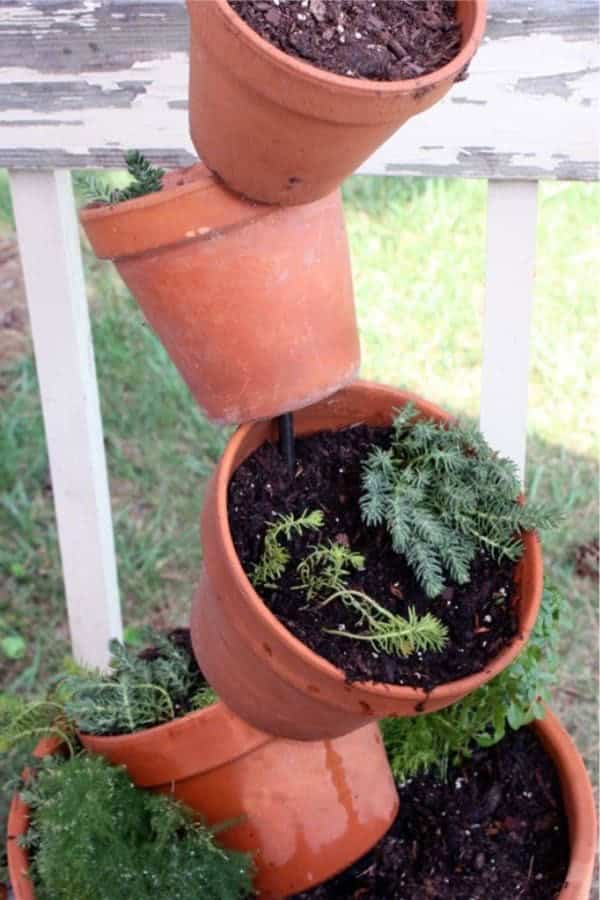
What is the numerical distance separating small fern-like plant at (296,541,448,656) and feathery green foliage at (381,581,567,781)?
0.95ft

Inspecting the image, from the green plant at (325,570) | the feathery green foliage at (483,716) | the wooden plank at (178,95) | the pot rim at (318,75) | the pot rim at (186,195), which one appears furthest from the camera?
the feathery green foliage at (483,716)

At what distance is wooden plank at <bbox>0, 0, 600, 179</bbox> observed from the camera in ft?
4.77

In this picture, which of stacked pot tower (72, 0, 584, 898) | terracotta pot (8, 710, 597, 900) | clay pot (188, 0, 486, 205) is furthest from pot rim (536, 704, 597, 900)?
clay pot (188, 0, 486, 205)

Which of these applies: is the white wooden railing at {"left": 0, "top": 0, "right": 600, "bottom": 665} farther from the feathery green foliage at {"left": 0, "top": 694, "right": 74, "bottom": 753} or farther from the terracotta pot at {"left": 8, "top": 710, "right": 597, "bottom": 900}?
the feathery green foliage at {"left": 0, "top": 694, "right": 74, "bottom": 753}

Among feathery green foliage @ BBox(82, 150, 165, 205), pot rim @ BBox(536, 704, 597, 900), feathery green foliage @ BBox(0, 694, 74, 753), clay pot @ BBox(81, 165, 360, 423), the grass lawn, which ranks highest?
feathery green foliage @ BBox(82, 150, 165, 205)

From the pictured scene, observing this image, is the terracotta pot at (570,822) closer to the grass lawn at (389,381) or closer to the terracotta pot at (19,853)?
the terracotta pot at (19,853)

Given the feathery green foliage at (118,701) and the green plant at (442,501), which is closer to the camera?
the green plant at (442,501)

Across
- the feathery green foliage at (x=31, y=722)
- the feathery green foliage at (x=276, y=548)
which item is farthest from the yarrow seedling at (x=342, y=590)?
the feathery green foliage at (x=31, y=722)

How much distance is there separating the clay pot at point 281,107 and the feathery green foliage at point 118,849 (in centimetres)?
77

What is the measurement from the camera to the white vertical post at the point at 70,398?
1.67 metres

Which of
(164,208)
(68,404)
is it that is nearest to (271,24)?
(164,208)

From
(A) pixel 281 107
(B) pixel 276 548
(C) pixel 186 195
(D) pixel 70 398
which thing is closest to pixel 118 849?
(B) pixel 276 548

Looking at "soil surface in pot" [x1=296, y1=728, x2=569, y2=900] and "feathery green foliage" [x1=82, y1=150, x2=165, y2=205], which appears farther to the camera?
"soil surface in pot" [x1=296, y1=728, x2=569, y2=900]

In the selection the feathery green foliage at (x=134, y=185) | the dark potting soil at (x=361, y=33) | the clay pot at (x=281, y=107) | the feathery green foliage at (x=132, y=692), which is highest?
the dark potting soil at (x=361, y=33)
